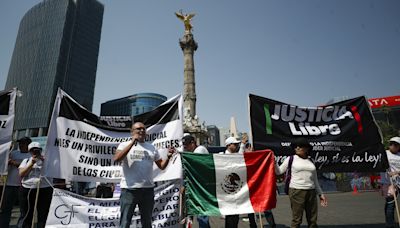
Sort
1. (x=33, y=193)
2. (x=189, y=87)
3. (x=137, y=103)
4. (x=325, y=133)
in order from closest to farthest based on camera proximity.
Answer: (x=33, y=193)
(x=325, y=133)
(x=189, y=87)
(x=137, y=103)

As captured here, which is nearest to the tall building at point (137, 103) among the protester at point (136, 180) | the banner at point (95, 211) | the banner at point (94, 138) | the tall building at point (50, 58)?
the tall building at point (50, 58)

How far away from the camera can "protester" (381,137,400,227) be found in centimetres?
518

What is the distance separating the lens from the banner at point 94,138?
4617 mm

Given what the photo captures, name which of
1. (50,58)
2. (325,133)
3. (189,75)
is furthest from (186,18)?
(50,58)

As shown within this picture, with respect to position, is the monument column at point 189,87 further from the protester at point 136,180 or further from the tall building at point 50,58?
the tall building at point 50,58

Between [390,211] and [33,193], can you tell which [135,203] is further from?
[390,211]

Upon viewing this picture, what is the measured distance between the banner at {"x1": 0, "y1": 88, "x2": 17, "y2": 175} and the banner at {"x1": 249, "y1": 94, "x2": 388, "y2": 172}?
4804 millimetres

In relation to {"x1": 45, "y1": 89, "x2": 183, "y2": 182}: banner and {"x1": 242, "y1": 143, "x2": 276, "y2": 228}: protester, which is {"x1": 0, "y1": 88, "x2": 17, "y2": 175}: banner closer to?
{"x1": 45, "y1": 89, "x2": 183, "y2": 182}: banner

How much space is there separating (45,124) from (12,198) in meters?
77.0

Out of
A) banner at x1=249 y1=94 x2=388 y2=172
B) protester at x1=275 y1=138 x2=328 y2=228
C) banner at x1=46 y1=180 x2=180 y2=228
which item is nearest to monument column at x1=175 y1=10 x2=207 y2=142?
banner at x1=249 y1=94 x2=388 y2=172

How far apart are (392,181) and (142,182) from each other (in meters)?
5.23

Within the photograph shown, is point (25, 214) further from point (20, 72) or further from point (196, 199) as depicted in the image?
point (20, 72)

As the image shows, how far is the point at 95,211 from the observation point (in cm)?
465

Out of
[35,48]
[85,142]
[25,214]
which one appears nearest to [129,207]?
[85,142]
